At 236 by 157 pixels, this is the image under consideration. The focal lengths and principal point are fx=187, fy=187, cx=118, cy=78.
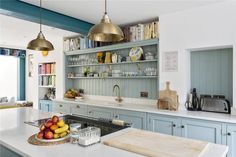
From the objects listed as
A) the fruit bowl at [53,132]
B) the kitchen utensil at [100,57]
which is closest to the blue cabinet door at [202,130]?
the fruit bowl at [53,132]

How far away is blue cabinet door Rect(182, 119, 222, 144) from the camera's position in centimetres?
237

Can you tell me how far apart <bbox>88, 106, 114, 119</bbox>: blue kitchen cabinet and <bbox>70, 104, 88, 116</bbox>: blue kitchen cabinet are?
0.13m

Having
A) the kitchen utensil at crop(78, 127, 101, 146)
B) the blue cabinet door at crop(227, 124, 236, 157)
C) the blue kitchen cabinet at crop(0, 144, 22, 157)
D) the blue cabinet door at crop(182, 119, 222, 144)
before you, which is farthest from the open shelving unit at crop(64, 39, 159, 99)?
the blue kitchen cabinet at crop(0, 144, 22, 157)

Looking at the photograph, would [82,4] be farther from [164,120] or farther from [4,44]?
[4,44]

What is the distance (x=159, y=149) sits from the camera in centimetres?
134

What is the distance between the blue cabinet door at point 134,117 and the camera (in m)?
3.02

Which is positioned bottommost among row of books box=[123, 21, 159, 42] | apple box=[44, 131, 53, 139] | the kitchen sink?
the kitchen sink

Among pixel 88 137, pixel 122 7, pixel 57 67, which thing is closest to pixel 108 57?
pixel 122 7

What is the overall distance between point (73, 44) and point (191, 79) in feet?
9.63

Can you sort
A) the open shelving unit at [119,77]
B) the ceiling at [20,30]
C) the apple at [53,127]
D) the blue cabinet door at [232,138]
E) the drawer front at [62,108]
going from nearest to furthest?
the apple at [53,127], the blue cabinet door at [232,138], the open shelving unit at [119,77], the ceiling at [20,30], the drawer front at [62,108]

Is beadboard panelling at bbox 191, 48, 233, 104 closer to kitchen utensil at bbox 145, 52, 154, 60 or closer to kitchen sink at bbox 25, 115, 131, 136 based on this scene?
kitchen utensil at bbox 145, 52, 154, 60

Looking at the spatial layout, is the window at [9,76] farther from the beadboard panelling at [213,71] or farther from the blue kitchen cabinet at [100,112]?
the beadboard panelling at [213,71]

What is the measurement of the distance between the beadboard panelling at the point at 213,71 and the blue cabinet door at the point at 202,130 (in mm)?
683

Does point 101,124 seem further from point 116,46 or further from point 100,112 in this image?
point 116,46
